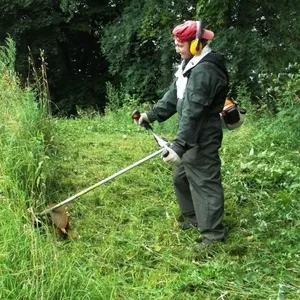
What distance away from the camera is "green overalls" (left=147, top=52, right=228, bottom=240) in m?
3.62

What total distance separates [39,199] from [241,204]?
5.56 feet

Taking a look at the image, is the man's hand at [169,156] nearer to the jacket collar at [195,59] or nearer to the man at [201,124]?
the man at [201,124]

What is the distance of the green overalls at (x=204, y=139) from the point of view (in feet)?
11.9

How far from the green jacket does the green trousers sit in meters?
0.09

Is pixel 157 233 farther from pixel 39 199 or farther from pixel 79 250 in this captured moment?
pixel 39 199

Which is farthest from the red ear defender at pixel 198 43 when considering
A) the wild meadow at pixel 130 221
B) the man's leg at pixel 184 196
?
the wild meadow at pixel 130 221

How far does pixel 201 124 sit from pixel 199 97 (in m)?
0.21

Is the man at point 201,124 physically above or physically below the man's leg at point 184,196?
above

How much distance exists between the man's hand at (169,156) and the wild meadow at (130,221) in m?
0.73

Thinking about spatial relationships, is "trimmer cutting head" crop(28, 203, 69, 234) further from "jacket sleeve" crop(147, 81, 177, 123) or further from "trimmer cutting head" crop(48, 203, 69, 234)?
"jacket sleeve" crop(147, 81, 177, 123)

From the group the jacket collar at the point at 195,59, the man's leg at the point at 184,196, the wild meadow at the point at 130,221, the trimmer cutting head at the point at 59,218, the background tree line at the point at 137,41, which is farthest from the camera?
the background tree line at the point at 137,41

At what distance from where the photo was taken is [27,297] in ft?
9.54

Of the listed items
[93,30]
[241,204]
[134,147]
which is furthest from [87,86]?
[241,204]

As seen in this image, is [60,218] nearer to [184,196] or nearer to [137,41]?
[184,196]
